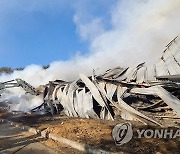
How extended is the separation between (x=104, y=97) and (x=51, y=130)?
4.19 metres

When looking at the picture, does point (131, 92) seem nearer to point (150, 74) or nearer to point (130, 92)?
point (130, 92)

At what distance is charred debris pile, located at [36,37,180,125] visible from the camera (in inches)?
557

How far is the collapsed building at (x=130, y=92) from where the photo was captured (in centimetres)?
1415

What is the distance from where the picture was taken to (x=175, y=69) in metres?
15.3

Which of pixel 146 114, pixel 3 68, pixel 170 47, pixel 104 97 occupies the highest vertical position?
pixel 3 68

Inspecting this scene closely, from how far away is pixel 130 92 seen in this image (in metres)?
15.8

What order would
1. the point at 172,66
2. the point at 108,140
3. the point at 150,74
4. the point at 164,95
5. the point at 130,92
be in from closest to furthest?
the point at 108,140 < the point at 164,95 < the point at 172,66 < the point at 130,92 < the point at 150,74

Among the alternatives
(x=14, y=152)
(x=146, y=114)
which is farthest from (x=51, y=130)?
(x=146, y=114)

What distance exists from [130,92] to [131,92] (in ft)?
0.29

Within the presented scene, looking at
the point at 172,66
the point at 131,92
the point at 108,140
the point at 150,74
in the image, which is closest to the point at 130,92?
the point at 131,92

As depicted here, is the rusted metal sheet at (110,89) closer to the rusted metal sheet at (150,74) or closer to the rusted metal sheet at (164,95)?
the rusted metal sheet at (164,95)

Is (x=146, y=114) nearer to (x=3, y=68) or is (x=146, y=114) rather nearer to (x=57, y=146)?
(x=57, y=146)

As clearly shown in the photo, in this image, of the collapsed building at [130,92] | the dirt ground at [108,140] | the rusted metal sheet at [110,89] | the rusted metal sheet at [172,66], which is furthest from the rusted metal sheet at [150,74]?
Result: the dirt ground at [108,140]

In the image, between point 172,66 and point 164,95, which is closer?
point 164,95
